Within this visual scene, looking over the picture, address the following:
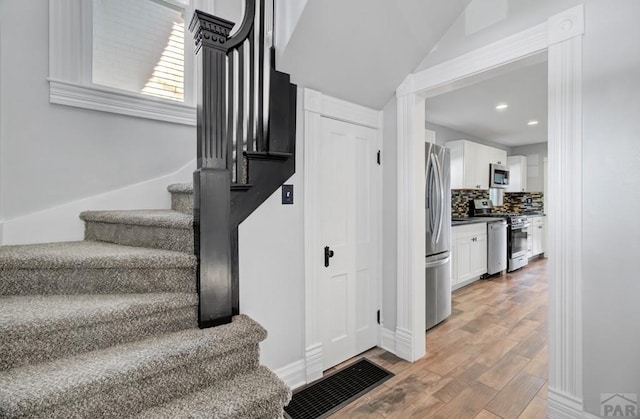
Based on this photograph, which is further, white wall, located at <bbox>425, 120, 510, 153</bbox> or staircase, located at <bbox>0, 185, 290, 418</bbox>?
white wall, located at <bbox>425, 120, 510, 153</bbox>

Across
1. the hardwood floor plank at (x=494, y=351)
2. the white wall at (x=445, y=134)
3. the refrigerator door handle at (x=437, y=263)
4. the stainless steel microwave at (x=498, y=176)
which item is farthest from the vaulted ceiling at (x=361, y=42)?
the stainless steel microwave at (x=498, y=176)

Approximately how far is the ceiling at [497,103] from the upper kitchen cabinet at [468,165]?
33 cm

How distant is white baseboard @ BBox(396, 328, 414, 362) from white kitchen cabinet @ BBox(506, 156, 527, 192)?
5.33m

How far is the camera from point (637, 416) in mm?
1389

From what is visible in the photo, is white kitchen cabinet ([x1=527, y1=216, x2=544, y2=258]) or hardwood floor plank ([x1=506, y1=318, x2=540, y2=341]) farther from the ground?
white kitchen cabinet ([x1=527, y1=216, x2=544, y2=258])

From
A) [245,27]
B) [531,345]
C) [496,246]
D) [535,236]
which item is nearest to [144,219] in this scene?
[245,27]

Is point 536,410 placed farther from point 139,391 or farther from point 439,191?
point 139,391

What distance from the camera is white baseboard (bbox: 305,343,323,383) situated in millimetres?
2010

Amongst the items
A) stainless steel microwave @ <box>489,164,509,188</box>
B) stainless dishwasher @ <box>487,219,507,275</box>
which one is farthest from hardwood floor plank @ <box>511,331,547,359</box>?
stainless steel microwave @ <box>489,164,509,188</box>

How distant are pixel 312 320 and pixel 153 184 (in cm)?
164

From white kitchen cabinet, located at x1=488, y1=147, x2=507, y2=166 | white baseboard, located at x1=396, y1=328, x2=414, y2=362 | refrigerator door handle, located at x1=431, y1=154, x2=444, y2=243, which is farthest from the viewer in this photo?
white kitchen cabinet, located at x1=488, y1=147, x2=507, y2=166

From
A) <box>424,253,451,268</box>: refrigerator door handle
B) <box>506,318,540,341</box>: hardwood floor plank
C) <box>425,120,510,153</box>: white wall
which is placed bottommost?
<box>506,318,540,341</box>: hardwood floor plank

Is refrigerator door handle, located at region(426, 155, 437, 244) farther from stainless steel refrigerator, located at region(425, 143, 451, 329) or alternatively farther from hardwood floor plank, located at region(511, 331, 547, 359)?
hardwood floor plank, located at region(511, 331, 547, 359)

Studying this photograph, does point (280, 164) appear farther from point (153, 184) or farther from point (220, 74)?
point (153, 184)
